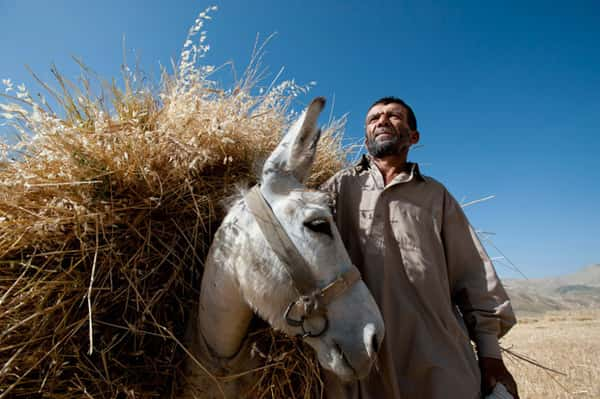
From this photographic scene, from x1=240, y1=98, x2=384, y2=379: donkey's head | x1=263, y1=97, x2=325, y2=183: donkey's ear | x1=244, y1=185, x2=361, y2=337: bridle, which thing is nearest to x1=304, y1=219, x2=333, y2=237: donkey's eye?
x1=240, y1=98, x2=384, y2=379: donkey's head

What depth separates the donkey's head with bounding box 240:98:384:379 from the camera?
150 cm

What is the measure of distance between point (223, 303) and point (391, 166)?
1.56 metres

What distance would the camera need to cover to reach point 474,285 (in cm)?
218

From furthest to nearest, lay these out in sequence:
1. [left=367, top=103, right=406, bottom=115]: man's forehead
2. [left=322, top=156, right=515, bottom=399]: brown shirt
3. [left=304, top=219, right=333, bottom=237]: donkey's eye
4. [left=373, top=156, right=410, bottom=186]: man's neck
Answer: [left=367, top=103, right=406, bottom=115]: man's forehead < [left=373, top=156, right=410, bottom=186]: man's neck < [left=322, top=156, right=515, bottom=399]: brown shirt < [left=304, top=219, right=333, bottom=237]: donkey's eye

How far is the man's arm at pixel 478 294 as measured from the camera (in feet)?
6.62

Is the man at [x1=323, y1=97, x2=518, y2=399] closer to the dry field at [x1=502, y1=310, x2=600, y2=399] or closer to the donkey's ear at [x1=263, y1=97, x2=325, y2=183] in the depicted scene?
the donkey's ear at [x1=263, y1=97, x2=325, y2=183]

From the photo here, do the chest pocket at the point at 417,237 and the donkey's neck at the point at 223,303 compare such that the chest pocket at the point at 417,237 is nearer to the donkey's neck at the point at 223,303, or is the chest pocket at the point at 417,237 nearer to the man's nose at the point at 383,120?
the man's nose at the point at 383,120

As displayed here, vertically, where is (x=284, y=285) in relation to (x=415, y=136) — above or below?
below

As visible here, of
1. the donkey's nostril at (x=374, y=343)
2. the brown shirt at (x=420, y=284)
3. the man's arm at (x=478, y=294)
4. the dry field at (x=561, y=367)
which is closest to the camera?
the donkey's nostril at (x=374, y=343)

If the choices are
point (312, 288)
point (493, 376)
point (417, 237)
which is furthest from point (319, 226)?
point (493, 376)

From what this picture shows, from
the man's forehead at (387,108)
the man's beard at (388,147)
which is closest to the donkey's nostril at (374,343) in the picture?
the man's beard at (388,147)

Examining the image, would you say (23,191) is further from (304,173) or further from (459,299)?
(459,299)

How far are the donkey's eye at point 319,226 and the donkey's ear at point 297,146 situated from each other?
32 cm

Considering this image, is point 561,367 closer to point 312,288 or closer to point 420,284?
point 420,284
